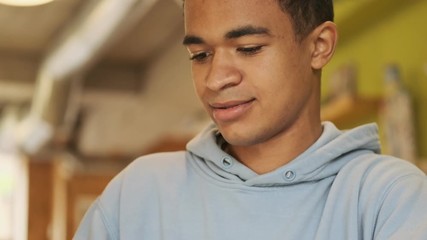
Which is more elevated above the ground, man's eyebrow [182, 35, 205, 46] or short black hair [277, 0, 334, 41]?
short black hair [277, 0, 334, 41]

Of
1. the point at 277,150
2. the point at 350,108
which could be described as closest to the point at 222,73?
the point at 277,150

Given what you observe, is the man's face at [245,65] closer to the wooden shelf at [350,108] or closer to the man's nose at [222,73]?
the man's nose at [222,73]

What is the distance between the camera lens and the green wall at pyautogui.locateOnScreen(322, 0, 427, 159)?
3.22 metres

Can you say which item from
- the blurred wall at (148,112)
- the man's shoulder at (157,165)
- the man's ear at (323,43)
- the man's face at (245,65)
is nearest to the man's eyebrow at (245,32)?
the man's face at (245,65)

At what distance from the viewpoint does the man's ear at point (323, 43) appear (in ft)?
3.96

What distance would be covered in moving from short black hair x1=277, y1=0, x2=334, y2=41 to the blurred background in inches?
69.9

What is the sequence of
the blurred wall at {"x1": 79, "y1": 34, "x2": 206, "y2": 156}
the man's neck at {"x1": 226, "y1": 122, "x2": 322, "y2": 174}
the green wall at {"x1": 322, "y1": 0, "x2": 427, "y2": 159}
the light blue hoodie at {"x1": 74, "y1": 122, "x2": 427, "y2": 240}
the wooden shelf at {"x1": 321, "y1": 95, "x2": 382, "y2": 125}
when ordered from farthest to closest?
the blurred wall at {"x1": 79, "y1": 34, "x2": 206, "y2": 156} → the wooden shelf at {"x1": 321, "y1": 95, "x2": 382, "y2": 125} → the green wall at {"x1": 322, "y1": 0, "x2": 427, "y2": 159} → the man's neck at {"x1": 226, "y1": 122, "x2": 322, "y2": 174} → the light blue hoodie at {"x1": 74, "y1": 122, "x2": 427, "y2": 240}

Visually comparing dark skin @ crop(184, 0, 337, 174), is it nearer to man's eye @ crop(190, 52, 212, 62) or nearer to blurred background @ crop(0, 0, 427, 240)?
man's eye @ crop(190, 52, 212, 62)

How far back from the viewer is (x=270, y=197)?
1.15m

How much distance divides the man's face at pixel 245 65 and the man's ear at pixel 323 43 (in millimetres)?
50

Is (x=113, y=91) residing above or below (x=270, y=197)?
above

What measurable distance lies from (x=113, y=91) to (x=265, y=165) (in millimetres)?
5381

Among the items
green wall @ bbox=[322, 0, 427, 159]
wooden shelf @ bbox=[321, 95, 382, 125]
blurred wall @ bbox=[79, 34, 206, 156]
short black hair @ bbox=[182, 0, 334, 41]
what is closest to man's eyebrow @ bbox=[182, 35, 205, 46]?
short black hair @ bbox=[182, 0, 334, 41]

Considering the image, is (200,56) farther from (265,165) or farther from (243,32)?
(265,165)
